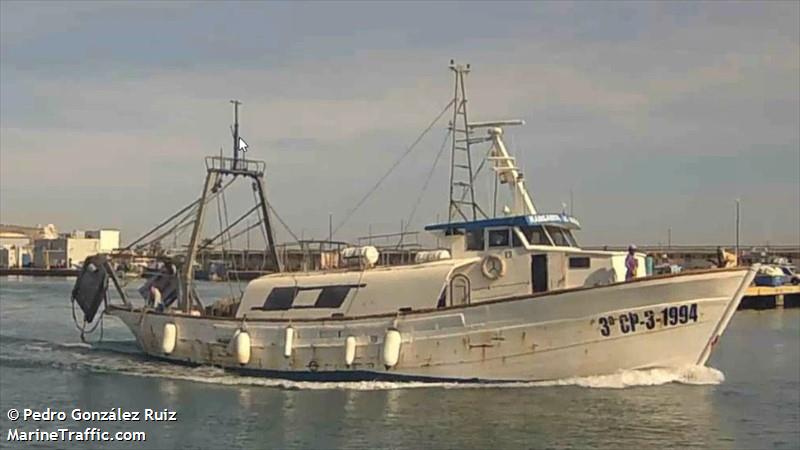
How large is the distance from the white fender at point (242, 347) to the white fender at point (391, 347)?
4.31 m

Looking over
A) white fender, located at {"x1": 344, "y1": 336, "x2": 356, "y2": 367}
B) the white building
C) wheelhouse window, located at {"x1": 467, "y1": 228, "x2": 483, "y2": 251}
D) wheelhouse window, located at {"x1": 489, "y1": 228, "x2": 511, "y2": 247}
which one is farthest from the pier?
the white building

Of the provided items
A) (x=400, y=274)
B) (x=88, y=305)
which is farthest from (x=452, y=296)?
(x=88, y=305)

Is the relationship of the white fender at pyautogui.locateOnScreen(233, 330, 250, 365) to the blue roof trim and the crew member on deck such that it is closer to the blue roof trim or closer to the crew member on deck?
A: the blue roof trim

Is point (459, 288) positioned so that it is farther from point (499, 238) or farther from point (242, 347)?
point (242, 347)

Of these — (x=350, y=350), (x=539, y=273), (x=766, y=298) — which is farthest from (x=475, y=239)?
(x=766, y=298)

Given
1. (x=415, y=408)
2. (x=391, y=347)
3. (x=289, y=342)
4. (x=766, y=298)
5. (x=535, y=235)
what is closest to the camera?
(x=415, y=408)

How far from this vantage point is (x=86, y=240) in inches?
6821

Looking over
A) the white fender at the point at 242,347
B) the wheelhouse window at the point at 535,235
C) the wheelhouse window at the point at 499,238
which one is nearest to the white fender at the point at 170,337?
the white fender at the point at 242,347

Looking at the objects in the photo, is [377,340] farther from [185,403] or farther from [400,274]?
[185,403]

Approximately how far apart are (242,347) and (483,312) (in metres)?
6.90

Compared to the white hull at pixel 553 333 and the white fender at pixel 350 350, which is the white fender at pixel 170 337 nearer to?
the white hull at pixel 553 333

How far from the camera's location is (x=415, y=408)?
79.2 feet

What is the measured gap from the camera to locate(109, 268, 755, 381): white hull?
82.8ft

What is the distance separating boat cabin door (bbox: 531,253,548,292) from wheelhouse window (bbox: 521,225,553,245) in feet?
1.77
